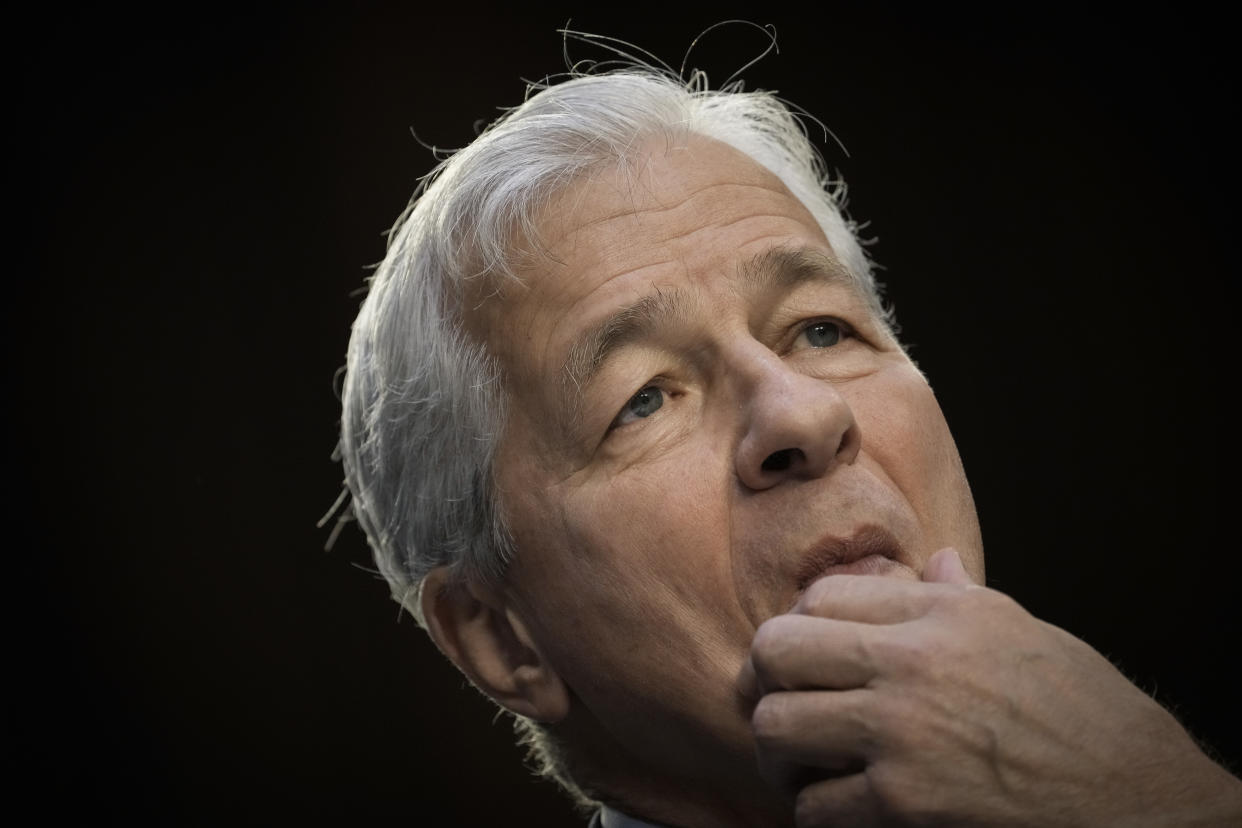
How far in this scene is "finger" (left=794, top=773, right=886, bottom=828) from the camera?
1.42 m

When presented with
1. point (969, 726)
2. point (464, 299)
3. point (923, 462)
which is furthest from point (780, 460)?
point (464, 299)

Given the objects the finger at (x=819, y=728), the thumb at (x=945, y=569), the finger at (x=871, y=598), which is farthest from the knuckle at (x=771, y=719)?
the thumb at (x=945, y=569)

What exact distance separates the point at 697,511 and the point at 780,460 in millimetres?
125

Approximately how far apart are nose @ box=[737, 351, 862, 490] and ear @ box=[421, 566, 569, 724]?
468 millimetres

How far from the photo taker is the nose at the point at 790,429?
1654mm

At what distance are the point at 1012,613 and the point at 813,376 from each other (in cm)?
53

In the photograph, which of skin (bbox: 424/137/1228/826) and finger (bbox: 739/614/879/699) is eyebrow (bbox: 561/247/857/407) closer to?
skin (bbox: 424/137/1228/826)

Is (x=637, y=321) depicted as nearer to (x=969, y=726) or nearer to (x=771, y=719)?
(x=771, y=719)

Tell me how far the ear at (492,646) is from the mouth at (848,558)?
47 cm

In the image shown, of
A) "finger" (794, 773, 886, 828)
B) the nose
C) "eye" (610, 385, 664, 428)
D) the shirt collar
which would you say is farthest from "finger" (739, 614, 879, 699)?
the shirt collar

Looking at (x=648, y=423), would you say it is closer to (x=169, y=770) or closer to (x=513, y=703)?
(x=513, y=703)

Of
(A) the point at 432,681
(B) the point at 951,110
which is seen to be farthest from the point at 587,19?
(A) the point at 432,681

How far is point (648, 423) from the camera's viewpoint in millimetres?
1812

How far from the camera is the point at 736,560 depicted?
1686mm
